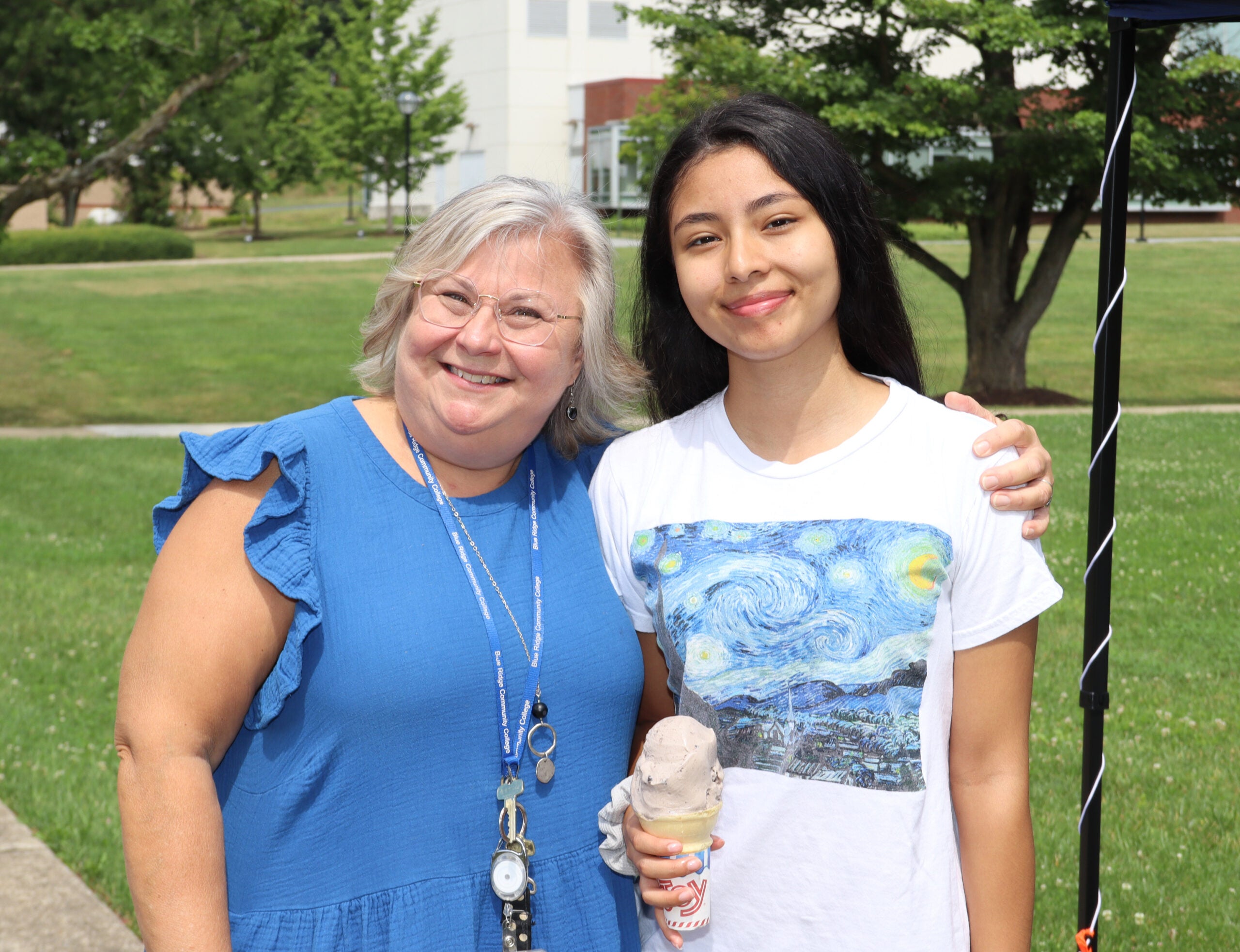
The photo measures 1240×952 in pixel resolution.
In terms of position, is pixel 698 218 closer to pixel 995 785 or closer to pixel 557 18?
pixel 995 785

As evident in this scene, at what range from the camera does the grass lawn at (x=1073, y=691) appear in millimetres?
4594

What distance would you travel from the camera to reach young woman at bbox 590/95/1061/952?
2.15 metres

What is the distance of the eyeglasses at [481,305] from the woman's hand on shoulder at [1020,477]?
85 cm

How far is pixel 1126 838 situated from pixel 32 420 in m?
15.6

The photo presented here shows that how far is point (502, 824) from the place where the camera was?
90.3 inches

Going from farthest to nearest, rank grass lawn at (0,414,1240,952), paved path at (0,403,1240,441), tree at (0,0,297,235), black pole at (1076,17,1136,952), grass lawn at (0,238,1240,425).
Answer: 1. grass lawn at (0,238,1240,425)
2. paved path at (0,403,1240,441)
3. tree at (0,0,297,235)
4. grass lawn at (0,414,1240,952)
5. black pole at (1076,17,1136,952)

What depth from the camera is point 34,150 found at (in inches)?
505

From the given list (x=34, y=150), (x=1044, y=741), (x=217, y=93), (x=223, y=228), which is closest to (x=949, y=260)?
(x=217, y=93)

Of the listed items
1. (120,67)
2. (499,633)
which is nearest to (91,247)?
(120,67)

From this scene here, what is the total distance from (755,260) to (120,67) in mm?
13334

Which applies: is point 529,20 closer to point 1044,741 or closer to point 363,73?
point 363,73

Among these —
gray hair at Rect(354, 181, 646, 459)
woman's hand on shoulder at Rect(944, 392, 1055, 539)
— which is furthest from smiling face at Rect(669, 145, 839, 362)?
woman's hand on shoulder at Rect(944, 392, 1055, 539)

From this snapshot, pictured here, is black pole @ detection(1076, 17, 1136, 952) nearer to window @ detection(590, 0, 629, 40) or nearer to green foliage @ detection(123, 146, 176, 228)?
green foliage @ detection(123, 146, 176, 228)

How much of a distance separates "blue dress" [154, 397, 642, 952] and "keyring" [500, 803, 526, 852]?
2 centimetres
